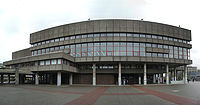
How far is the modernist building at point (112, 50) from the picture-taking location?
122ft

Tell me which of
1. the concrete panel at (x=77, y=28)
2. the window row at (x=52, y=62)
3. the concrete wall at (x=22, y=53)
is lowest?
the window row at (x=52, y=62)

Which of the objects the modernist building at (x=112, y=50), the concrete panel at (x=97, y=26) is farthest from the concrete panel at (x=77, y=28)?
the concrete panel at (x=97, y=26)

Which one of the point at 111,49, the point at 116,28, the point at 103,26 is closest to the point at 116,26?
the point at 116,28

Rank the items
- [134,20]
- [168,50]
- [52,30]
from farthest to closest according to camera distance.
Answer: [52,30], [168,50], [134,20]

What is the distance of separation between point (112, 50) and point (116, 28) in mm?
6766

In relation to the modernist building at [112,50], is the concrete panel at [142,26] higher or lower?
higher

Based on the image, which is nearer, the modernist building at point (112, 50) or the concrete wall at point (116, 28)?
the modernist building at point (112, 50)

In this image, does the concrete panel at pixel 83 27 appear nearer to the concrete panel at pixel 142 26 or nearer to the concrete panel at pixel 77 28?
the concrete panel at pixel 77 28

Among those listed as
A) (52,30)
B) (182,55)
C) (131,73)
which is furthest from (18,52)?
(182,55)

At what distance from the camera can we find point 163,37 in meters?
42.2

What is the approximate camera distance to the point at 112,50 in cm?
3794

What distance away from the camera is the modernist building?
37312 mm

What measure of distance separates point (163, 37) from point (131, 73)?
1593 centimetres

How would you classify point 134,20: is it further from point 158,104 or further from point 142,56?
point 158,104
